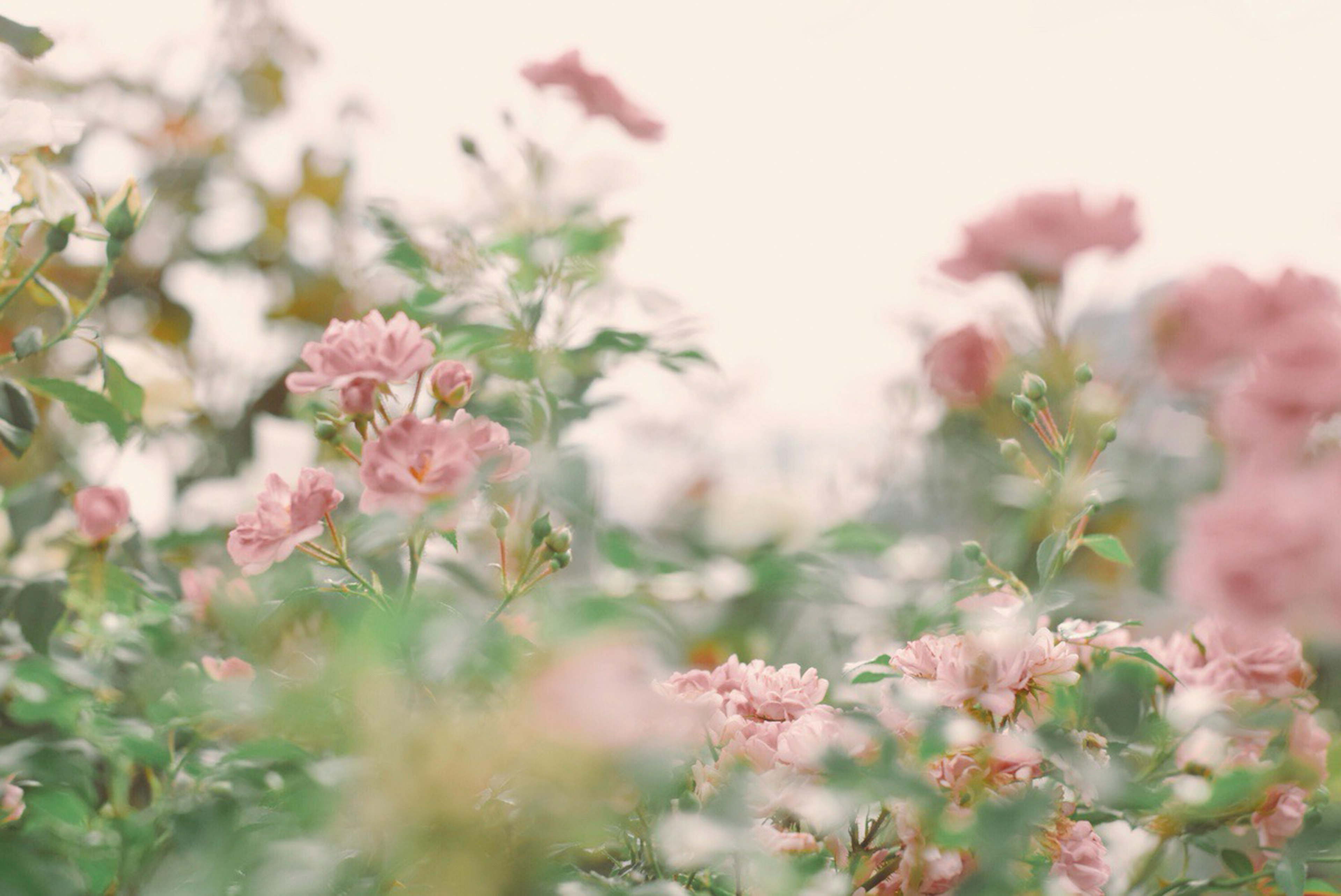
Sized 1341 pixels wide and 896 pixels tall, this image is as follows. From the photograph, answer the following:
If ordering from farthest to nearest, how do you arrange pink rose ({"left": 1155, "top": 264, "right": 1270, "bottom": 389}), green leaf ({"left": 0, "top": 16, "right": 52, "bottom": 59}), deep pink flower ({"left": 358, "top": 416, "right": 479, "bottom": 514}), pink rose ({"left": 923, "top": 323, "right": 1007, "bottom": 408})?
pink rose ({"left": 923, "top": 323, "right": 1007, "bottom": 408})
pink rose ({"left": 1155, "top": 264, "right": 1270, "bottom": 389})
green leaf ({"left": 0, "top": 16, "right": 52, "bottom": 59})
deep pink flower ({"left": 358, "top": 416, "right": 479, "bottom": 514})

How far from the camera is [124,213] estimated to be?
0.62 meters

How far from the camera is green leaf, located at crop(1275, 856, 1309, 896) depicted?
534 mm

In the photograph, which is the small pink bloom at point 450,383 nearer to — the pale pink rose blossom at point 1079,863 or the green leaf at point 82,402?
the green leaf at point 82,402

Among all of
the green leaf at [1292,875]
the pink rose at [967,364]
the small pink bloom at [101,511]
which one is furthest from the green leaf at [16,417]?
the pink rose at [967,364]

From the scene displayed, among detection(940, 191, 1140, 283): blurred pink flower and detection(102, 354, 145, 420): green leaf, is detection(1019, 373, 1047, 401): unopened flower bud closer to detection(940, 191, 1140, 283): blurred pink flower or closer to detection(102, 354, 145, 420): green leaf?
detection(102, 354, 145, 420): green leaf

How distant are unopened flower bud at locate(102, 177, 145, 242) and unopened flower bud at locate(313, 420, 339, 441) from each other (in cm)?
20

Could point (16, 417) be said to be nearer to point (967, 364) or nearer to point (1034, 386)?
point (1034, 386)

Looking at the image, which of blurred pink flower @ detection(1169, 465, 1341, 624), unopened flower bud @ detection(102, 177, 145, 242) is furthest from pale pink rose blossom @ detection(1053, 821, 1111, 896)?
unopened flower bud @ detection(102, 177, 145, 242)

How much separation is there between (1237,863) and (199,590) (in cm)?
78

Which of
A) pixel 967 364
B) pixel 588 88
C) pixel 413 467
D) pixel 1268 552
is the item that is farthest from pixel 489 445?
pixel 967 364

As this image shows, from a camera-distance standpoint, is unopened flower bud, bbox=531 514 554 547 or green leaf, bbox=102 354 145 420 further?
green leaf, bbox=102 354 145 420

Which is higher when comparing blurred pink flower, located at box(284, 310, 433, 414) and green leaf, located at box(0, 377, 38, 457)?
blurred pink flower, located at box(284, 310, 433, 414)

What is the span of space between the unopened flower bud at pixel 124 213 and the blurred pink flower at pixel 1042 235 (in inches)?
35.1

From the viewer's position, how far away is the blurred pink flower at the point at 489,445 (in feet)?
1.70
